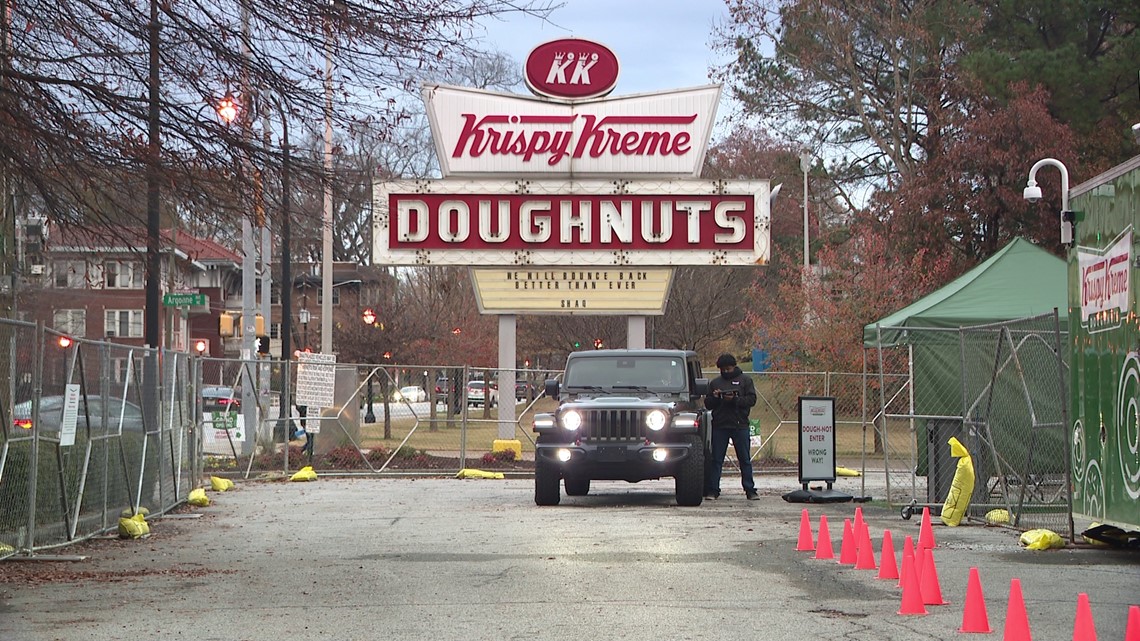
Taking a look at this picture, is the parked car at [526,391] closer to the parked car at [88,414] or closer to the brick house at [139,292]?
the brick house at [139,292]

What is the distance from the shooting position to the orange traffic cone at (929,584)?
9969mm

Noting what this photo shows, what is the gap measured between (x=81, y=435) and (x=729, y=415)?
882cm

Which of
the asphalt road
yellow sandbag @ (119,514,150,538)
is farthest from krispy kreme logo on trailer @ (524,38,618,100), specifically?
yellow sandbag @ (119,514,150,538)

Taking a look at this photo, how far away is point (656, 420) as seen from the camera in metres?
18.7

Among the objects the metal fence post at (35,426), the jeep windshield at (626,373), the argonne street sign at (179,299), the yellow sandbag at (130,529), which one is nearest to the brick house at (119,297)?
the argonne street sign at (179,299)

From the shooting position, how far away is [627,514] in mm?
17688

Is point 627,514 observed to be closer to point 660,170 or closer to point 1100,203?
point 1100,203

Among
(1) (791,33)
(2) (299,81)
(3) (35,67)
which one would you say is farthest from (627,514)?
(1) (791,33)

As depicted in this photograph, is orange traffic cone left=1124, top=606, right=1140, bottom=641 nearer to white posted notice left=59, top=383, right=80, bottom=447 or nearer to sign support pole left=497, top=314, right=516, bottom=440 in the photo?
white posted notice left=59, top=383, right=80, bottom=447

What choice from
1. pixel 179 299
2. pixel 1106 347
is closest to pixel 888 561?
pixel 1106 347

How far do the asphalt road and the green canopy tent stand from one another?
1.32 meters

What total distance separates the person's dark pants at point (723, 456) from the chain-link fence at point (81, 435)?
7.17 meters

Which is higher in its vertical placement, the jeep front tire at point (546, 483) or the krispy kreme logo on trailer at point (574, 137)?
the krispy kreme logo on trailer at point (574, 137)

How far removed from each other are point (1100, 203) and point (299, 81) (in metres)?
6.64
